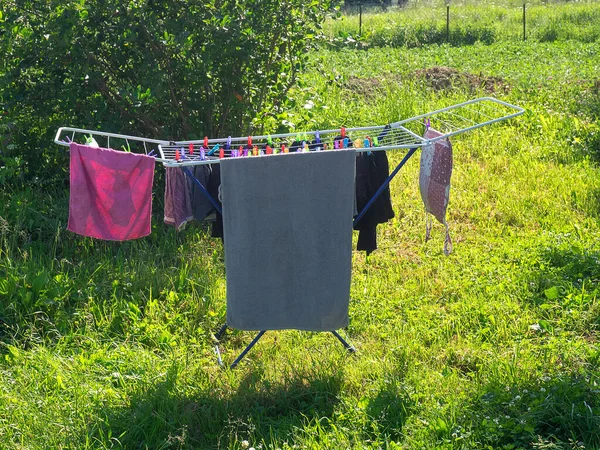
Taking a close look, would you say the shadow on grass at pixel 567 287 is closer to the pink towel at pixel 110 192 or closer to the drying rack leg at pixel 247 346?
the drying rack leg at pixel 247 346

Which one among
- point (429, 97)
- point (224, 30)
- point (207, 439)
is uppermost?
point (224, 30)

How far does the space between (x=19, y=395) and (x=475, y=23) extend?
1579 centimetres

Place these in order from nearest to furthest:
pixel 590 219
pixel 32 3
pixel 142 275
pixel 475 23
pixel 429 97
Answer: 1. pixel 142 275
2. pixel 32 3
3. pixel 590 219
4. pixel 429 97
5. pixel 475 23

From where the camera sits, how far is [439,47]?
15.6m

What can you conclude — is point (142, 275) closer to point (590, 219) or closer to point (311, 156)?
point (311, 156)

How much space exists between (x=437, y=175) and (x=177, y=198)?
4.81 ft

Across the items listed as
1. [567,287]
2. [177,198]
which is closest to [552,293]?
[567,287]

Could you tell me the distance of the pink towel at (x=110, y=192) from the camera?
4.00 m

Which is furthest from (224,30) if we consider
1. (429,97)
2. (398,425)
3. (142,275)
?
(429,97)

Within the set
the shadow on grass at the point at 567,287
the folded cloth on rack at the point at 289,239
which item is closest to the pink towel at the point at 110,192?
the folded cloth on rack at the point at 289,239

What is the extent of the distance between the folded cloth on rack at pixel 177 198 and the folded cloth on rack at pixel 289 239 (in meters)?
0.39

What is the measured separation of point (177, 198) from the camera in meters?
4.13

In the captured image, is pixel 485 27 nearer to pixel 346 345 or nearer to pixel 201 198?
pixel 346 345

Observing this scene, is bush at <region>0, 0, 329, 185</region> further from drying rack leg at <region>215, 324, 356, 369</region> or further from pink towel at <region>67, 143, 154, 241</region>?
drying rack leg at <region>215, 324, 356, 369</region>
